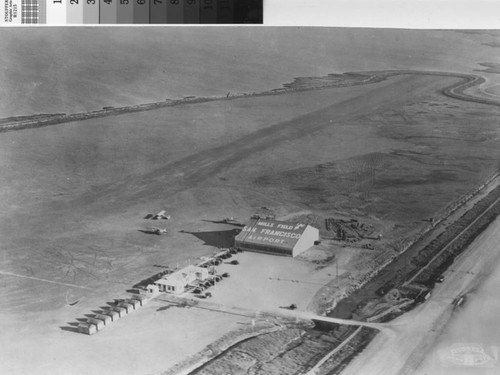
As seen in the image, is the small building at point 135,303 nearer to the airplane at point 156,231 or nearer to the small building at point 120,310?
the small building at point 120,310

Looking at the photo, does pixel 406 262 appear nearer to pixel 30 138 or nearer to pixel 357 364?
pixel 357 364

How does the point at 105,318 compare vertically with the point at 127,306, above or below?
below

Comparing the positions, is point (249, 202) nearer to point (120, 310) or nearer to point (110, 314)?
point (120, 310)

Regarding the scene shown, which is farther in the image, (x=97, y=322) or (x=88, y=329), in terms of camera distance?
(x=97, y=322)

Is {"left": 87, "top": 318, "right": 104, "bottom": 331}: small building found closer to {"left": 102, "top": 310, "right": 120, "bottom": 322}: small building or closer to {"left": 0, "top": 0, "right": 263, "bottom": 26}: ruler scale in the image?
{"left": 102, "top": 310, "right": 120, "bottom": 322}: small building

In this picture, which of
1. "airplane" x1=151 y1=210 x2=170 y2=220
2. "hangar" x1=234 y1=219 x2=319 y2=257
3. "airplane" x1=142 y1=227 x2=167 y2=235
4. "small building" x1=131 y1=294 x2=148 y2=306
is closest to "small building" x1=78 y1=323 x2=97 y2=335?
"small building" x1=131 y1=294 x2=148 y2=306

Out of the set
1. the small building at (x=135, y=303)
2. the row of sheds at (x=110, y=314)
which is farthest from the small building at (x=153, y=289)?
the small building at (x=135, y=303)

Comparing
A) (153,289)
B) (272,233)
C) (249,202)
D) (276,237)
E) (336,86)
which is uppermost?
(336,86)

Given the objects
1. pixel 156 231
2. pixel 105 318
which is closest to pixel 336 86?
pixel 156 231
